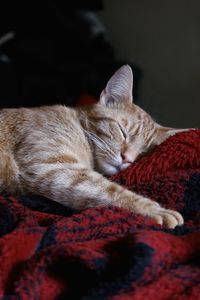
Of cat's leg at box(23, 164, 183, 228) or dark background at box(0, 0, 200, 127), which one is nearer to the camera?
cat's leg at box(23, 164, 183, 228)

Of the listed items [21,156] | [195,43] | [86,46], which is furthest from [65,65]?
[21,156]

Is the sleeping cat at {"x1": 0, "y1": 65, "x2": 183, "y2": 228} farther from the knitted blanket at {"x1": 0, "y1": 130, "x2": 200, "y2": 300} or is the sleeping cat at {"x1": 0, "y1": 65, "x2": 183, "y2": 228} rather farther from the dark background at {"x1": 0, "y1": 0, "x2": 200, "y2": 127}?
the dark background at {"x1": 0, "y1": 0, "x2": 200, "y2": 127}

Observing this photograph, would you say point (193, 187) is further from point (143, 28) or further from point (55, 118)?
point (143, 28)

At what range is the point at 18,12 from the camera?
3.01m

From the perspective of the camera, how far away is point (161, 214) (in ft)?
3.36

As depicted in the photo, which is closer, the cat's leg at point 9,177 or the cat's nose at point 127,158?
the cat's leg at point 9,177

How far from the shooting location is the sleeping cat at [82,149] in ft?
3.84

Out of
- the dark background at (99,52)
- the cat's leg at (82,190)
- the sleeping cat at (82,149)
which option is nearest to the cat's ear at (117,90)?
the sleeping cat at (82,149)

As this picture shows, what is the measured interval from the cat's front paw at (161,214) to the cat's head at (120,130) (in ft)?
1.18

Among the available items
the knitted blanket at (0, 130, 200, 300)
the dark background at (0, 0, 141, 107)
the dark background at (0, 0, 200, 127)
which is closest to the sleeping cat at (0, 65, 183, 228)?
the knitted blanket at (0, 130, 200, 300)

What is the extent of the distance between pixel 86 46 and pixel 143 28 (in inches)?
16.4

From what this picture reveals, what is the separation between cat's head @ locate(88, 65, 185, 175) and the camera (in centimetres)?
146

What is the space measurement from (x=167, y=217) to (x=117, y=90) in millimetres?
755

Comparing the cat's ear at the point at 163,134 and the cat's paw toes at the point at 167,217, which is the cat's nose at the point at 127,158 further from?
the cat's paw toes at the point at 167,217
